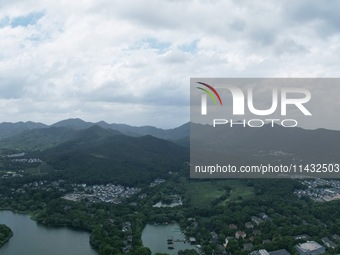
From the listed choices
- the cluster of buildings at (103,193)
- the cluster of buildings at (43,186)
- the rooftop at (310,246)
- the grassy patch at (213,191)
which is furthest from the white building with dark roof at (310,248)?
the cluster of buildings at (43,186)

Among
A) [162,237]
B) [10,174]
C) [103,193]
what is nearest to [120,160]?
[10,174]

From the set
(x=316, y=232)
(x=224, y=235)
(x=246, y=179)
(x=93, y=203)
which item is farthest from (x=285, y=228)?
(x=246, y=179)

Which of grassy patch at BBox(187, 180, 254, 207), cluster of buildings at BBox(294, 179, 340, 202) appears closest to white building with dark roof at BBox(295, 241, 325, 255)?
grassy patch at BBox(187, 180, 254, 207)

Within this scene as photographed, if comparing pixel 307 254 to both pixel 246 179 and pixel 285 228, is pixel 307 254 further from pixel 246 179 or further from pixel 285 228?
pixel 246 179

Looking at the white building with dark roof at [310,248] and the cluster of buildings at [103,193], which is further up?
the cluster of buildings at [103,193]

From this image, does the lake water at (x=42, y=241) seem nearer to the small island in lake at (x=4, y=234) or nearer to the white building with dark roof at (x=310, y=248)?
the small island in lake at (x=4, y=234)

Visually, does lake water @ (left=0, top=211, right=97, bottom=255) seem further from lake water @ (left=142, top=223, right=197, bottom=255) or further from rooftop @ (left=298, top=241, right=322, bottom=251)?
rooftop @ (left=298, top=241, right=322, bottom=251)
